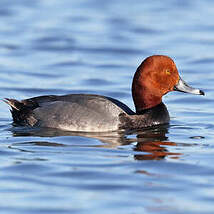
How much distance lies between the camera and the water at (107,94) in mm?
7074

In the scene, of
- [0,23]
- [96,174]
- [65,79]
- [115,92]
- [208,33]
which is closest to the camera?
[96,174]

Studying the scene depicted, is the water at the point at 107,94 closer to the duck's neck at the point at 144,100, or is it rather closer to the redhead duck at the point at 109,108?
the redhead duck at the point at 109,108

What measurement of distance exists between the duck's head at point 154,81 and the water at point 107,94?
20.1 inches

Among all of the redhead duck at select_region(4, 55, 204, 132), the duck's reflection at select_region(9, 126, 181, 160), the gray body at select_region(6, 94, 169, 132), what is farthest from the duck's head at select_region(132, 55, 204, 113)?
the duck's reflection at select_region(9, 126, 181, 160)

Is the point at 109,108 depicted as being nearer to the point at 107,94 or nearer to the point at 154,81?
the point at 154,81

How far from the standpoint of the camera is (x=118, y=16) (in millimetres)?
19359

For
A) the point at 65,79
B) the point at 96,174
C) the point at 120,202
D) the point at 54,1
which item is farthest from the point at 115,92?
the point at 54,1

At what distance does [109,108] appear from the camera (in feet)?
32.8

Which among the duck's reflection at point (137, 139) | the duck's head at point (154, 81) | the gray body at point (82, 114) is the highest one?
the duck's head at point (154, 81)

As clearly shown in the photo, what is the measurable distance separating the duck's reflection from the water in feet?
0.04

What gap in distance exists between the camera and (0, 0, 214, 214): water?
7074mm

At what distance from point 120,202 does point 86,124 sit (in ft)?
10.3

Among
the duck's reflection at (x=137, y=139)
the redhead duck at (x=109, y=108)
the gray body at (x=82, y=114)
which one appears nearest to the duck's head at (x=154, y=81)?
the redhead duck at (x=109, y=108)

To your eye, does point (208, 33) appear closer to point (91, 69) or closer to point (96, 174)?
point (91, 69)
